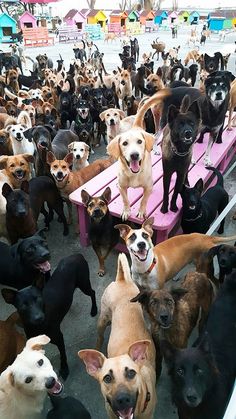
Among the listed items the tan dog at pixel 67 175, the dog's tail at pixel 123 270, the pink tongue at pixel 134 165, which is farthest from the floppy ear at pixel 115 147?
the tan dog at pixel 67 175

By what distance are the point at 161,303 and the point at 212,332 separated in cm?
51

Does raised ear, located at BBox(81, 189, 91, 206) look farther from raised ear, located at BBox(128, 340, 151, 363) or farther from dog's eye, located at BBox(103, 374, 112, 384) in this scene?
dog's eye, located at BBox(103, 374, 112, 384)

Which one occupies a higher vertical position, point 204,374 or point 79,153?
point 79,153

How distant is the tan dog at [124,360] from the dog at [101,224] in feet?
2.97

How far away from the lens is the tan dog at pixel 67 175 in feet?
15.9

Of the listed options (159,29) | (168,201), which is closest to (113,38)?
(159,29)

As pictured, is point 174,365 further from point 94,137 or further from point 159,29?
point 159,29

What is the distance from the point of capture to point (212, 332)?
275 centimetres

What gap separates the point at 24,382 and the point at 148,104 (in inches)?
144

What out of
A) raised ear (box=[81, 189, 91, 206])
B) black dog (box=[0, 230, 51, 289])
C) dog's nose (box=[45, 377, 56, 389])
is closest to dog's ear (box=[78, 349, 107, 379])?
dog's nose (box=[45, 377, 56, 389])

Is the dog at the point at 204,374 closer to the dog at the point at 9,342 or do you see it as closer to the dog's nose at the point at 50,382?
the dog's nose at the point at 50,382

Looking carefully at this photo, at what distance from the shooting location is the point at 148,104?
4500 millimetres

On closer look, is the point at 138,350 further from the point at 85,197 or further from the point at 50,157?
the point at 50,157

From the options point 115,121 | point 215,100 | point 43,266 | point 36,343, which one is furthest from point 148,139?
point 115,121
